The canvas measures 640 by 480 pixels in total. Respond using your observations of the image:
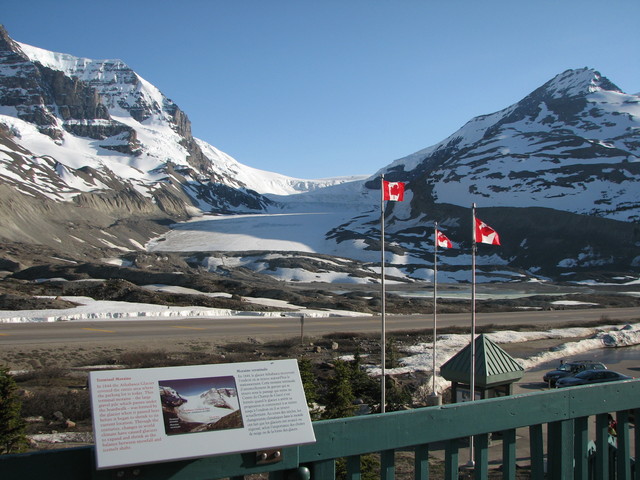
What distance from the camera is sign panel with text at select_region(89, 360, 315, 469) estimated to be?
9.00ft

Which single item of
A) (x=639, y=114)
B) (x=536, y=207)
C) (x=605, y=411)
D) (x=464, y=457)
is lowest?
(x=464, y=457)

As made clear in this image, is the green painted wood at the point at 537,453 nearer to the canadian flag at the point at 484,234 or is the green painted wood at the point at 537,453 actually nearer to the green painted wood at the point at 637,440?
the green painted wood at the point at 637,440

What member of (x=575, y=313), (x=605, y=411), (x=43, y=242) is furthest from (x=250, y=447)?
(x=43, y=242)

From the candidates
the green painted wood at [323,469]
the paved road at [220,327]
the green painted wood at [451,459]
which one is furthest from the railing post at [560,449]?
the paved road at [220,327]

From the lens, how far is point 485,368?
1575 cm

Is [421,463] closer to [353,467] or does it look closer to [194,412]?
[353,467]

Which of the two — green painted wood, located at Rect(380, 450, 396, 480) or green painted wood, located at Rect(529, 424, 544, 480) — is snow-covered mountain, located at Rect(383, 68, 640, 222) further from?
green painted wood, located at Rect(380, 450, 396, 480)

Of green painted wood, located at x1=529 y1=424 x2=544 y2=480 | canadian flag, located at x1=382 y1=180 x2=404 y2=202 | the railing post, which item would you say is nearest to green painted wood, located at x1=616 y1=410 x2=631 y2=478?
the railing post

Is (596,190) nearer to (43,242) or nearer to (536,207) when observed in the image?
(536,207)

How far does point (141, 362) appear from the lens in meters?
20.9

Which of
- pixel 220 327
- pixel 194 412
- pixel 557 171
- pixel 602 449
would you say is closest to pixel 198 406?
pixel 194 412

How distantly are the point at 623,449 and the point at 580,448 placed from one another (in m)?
0.40

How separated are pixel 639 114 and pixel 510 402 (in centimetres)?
22367

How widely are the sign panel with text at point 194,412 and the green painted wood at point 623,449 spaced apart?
2.44 meters
